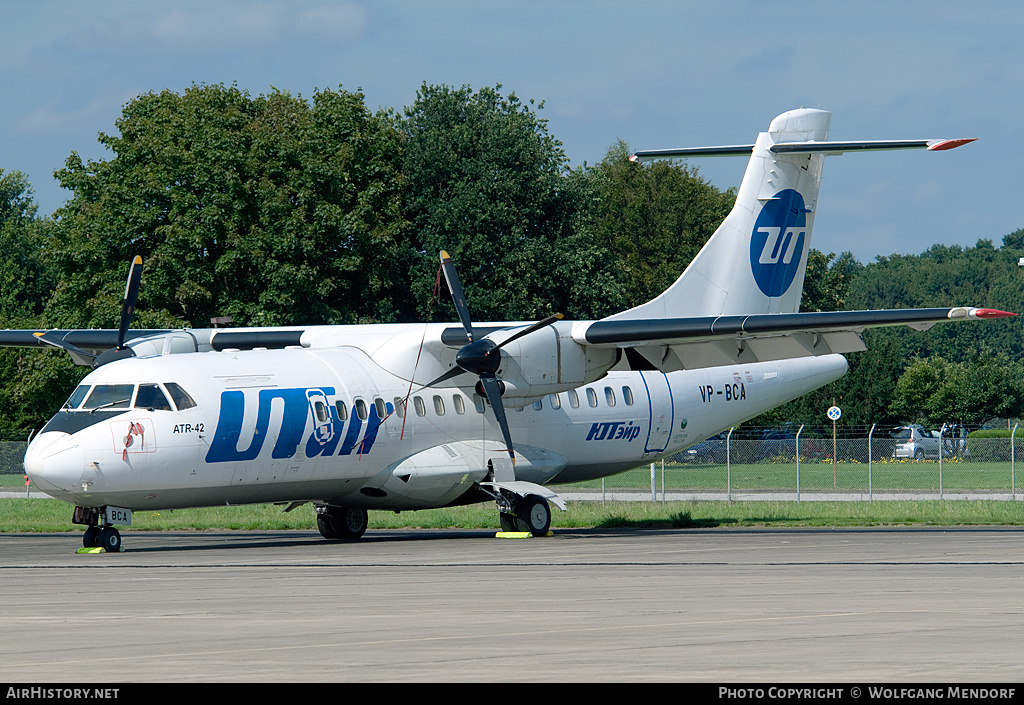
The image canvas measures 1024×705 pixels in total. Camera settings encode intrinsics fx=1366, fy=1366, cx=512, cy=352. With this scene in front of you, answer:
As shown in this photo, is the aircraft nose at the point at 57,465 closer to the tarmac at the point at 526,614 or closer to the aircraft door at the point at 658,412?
the tarmac at the point at 526,614

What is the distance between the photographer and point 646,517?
28.6 m

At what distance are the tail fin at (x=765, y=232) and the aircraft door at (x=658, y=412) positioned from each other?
1354 mm

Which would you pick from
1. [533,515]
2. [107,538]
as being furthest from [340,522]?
[107,538]

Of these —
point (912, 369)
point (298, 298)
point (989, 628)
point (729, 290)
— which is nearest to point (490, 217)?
point (298, 298)

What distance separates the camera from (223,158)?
48.2 meters

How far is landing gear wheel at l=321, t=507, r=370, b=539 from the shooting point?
23391 millimetres

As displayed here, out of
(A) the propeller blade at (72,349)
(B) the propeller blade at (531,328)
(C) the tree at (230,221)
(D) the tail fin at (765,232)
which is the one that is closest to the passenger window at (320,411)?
(B) the propeller blade at (531,328)

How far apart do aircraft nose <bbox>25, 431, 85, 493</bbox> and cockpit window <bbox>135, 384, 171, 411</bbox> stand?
44.6 inches

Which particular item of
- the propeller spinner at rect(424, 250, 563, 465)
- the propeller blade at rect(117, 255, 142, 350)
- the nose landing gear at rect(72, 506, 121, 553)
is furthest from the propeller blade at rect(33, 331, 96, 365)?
the propeller spinner at rect(424, 250, 563, 465)

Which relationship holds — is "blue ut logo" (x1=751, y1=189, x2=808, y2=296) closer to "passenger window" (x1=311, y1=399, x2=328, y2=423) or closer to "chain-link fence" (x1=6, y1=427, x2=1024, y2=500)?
"chain-link fence" (x1=6, y1=427, x2=1024, y2=500)

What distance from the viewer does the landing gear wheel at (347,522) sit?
23.4 m

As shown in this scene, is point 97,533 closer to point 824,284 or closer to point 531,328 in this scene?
point 531,328

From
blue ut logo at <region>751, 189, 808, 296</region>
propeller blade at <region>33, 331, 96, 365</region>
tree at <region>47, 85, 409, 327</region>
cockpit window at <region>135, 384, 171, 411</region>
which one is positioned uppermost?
tree at <region>47, 85, 409, 327</region>

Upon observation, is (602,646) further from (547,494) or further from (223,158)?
(223,158)
